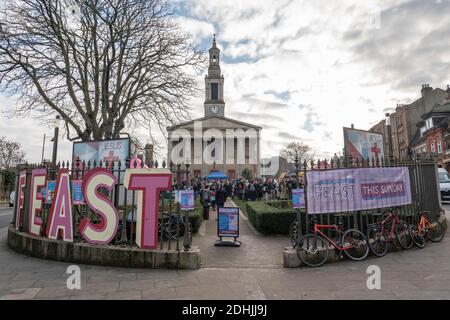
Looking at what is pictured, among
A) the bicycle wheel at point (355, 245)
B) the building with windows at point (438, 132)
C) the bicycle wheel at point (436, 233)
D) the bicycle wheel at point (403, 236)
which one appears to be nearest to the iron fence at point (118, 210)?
the bicycle wheel at point (355, 245)

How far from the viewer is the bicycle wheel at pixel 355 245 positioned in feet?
22.1

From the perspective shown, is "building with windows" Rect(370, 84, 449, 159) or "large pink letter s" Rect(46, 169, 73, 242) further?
"building with windows" Rect(370, 84, 449, 159)

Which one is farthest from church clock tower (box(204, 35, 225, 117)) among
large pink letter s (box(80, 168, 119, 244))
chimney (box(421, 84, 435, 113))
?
large pink letter s (box(80, 168, 119, 244))

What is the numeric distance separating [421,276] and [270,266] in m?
2.81

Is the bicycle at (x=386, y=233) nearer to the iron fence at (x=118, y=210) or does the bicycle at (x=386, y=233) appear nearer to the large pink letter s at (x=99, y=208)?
the iron fence at (x=118, y=210)

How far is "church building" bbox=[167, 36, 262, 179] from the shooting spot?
74.0 m

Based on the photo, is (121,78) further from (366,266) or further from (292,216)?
(366,266)

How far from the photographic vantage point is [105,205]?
677cm

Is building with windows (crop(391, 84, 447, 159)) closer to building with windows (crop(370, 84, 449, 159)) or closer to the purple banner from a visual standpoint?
building with windows (crop(370, 84, 449, 159))

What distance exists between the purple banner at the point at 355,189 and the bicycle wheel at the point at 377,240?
22.4 inches

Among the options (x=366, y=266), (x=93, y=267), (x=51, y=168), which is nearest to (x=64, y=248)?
(x=93, y=267)

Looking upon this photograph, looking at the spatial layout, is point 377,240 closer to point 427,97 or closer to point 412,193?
point 412,193

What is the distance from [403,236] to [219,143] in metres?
68.2

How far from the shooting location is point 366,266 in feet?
20.5
